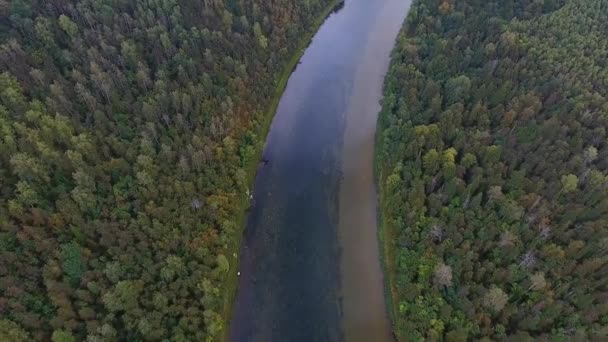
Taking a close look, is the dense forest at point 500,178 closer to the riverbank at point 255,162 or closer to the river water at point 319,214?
the river water at point 319,214

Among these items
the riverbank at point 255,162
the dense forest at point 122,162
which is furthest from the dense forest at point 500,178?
the dense forest at point 122,162

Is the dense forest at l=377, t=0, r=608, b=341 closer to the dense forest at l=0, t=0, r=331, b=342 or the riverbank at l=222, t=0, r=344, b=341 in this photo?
the riverbank at l=222, t=0, r=344, b=341

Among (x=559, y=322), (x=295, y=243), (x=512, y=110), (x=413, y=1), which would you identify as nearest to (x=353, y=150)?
(x=295, y=243)

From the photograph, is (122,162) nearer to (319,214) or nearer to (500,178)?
(319,214)

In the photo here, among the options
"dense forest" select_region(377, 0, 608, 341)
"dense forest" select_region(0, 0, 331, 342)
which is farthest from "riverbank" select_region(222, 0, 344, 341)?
"dense forest" select_region(377, 0, 608, 341)

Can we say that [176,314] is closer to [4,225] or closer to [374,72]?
[4,225]

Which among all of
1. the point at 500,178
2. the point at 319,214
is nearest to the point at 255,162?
the point at 319,214
